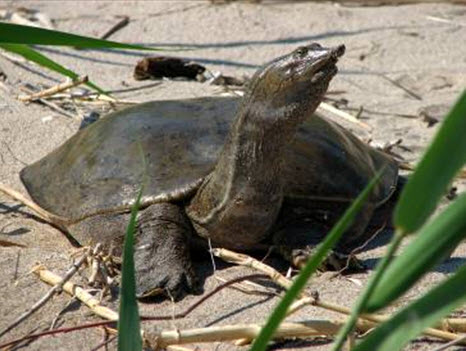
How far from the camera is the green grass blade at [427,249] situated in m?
1.49

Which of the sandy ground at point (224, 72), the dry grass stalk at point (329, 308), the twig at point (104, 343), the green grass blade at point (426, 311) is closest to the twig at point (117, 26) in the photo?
the sandy ground at point (224, 72)

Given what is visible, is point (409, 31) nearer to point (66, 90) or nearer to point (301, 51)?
point (66, 90)

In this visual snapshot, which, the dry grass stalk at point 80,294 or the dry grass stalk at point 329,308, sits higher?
the dry grass stalk at point 329,308

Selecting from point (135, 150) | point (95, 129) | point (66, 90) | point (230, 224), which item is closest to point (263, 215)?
point (230, 224)

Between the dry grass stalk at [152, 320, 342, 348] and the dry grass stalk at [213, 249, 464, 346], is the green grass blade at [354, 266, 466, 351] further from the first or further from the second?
the dry grass stalk at [152, 320, 342, 348]

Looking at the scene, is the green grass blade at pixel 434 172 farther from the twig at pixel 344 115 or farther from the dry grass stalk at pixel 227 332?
the twig at pixel 344 115

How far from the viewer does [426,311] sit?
1590mm

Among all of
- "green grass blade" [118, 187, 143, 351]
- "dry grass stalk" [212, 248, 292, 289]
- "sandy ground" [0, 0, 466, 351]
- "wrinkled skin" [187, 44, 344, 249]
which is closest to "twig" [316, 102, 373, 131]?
"sandy ground" [0, 0, 466, 351]

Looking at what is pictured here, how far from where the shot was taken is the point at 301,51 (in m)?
3.06

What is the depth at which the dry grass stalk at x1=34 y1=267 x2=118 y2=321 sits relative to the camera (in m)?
2.82

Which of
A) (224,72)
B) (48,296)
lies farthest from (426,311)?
(224,72)

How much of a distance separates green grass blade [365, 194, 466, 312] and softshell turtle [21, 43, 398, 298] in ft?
4.99

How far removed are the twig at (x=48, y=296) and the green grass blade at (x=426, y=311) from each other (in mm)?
1220

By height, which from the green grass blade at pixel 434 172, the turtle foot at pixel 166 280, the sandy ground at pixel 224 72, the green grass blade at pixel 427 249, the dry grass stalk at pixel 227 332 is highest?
the green grass blade at pixel 434 172
